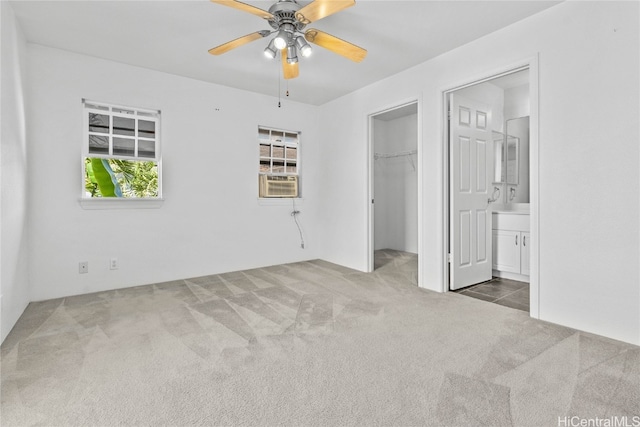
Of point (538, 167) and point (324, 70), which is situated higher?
point (324, 70)

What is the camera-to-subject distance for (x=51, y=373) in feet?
6.08

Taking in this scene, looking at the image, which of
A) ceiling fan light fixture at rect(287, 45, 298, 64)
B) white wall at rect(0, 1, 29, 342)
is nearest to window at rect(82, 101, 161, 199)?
white wall at rect(0, 1, 29, 342)

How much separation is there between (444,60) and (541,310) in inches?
100

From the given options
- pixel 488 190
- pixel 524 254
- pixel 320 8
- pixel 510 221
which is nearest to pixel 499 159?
pixel 488 190

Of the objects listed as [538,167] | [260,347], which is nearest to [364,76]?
[538,167]

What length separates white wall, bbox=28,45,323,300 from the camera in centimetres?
323

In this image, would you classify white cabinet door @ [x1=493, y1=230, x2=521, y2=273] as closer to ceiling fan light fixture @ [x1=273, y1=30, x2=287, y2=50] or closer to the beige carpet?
the beige carpet

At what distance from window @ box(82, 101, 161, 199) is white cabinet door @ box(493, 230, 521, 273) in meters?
4.27

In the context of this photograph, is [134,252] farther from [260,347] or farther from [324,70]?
[324,70]

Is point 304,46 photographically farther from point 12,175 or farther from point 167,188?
point 12,175

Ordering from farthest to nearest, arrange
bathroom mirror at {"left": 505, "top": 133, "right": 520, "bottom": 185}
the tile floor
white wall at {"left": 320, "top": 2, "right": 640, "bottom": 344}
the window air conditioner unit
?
the window air conditioner unit → bathroom mirror at {"left": 505, "top": 133, "right": 520, "bottom": 185} → the tile floor → white wall at {"left": 320, "top": 2, "right": 640, "bottom": 344}

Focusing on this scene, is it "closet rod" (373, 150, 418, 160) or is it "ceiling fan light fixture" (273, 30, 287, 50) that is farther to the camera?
"closet rod" (373, 150, 418, 160)

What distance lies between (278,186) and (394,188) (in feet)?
8.86

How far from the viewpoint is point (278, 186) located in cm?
481
